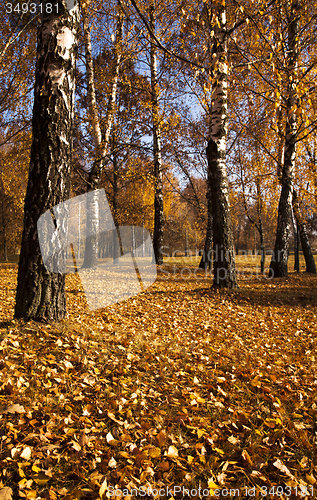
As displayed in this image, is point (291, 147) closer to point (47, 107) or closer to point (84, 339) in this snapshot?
point (47, 107)

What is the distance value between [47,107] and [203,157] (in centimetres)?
1377

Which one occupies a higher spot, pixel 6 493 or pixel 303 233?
pixel 303 233

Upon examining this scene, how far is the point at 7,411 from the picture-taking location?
2197mm

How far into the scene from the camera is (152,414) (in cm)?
260

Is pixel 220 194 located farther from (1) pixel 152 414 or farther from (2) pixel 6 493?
(2) pixel 6 493

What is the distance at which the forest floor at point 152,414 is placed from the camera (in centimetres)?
192

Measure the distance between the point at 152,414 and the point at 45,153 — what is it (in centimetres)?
323

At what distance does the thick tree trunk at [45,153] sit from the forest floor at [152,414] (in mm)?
439

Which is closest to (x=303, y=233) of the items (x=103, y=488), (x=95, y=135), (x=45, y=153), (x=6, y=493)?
(x=95, y=135)

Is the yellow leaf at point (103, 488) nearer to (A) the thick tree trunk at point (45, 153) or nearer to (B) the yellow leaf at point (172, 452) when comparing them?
(B) the yellow leaf at point (172, 452)

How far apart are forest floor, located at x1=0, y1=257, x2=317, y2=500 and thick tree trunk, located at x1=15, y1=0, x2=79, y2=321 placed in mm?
439
